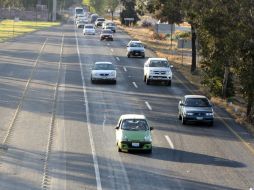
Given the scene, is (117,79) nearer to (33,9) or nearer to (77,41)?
(77,41)

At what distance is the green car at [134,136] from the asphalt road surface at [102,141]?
315 mm

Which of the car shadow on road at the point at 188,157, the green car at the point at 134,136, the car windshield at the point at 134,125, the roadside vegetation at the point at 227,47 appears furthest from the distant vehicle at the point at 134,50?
the car shadow on road at the point at 188,157

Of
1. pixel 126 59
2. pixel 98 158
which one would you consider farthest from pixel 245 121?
pixel 126 59

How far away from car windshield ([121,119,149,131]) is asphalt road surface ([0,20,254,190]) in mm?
936

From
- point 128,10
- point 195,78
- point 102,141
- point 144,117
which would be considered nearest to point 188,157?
point 144,117

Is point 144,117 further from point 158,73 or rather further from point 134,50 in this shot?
point 134,50

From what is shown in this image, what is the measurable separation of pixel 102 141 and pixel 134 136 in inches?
90.2

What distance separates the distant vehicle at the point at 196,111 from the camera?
1181 inches

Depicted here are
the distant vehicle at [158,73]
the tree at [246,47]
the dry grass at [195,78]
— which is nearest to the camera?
the tree at [246,47]

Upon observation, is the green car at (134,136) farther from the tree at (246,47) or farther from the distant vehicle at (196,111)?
the tree at (246,47)

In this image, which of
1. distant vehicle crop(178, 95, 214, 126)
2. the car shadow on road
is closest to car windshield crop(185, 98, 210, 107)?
distant vehicle crop(178, 95, 214, 126)

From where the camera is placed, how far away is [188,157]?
23.6 meters

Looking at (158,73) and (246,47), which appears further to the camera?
(158,73)

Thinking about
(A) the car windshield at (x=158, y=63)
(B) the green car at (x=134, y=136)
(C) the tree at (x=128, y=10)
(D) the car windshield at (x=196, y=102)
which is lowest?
(B) the green car at (x=134, y=136)
